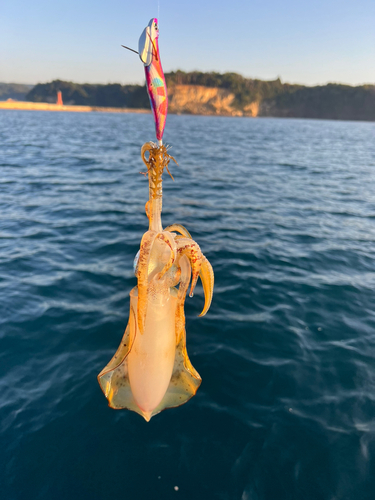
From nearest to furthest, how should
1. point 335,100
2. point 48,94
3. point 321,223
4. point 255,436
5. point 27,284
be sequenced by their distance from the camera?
point 255,436, point 27,284, point 321,223, point 335,100, point 48,94

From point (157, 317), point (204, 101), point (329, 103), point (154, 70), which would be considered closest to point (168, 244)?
point (157, 317)

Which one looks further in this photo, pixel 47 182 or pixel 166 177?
pixel 166 177

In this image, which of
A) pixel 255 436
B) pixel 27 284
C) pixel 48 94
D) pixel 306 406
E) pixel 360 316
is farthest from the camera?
pixel 48 94

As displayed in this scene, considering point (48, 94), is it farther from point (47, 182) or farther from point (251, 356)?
point (251, 356)

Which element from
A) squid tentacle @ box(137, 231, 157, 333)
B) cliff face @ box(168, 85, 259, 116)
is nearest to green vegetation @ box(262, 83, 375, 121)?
cliff face @ box(168, 85, 259, 116)

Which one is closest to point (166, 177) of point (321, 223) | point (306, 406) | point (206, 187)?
point (206, 187)

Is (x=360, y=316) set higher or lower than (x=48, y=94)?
lower

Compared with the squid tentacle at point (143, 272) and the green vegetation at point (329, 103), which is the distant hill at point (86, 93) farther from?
the squid tentacle at point (143, 272)

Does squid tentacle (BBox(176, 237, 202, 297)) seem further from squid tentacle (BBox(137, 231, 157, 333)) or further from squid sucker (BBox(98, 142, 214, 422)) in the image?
squid tentacle (BBox(137, 231, 157, 333))

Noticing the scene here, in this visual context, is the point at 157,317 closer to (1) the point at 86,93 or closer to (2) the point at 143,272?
(2) the point at 143,272
